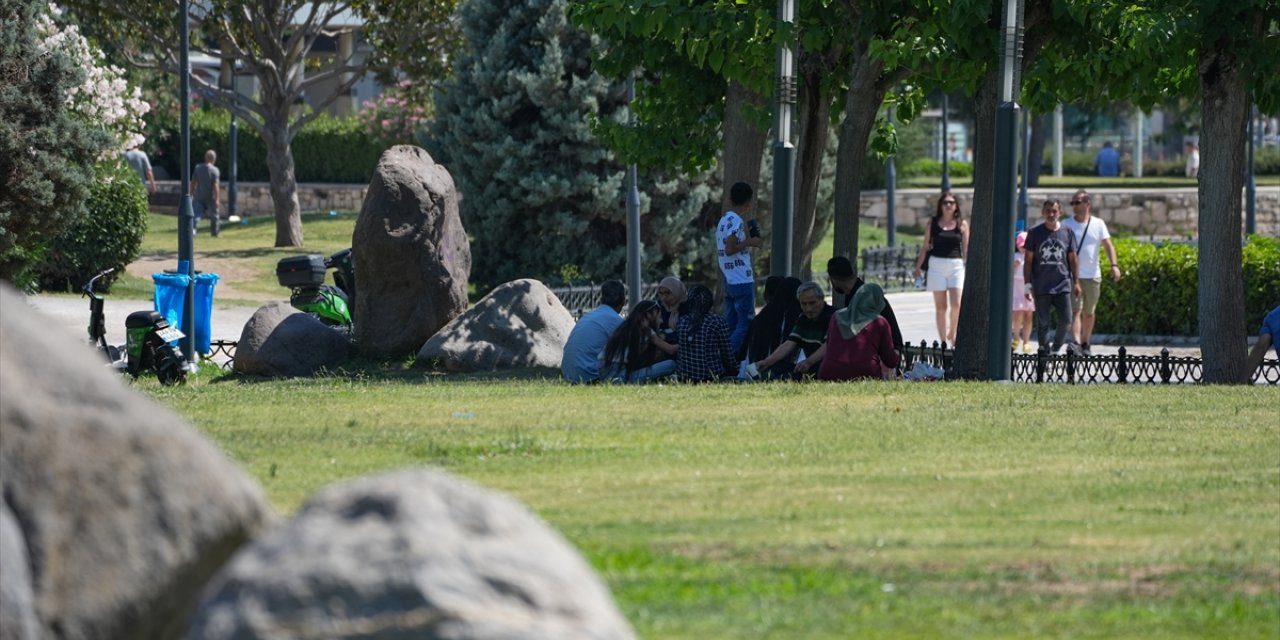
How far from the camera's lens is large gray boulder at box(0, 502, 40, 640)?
4.62 m

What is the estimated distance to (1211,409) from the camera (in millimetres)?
11453

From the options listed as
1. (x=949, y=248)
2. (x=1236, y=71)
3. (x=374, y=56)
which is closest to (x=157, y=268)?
(x=374, y=56)

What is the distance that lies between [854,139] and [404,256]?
437 cm

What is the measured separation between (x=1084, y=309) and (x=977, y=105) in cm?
387

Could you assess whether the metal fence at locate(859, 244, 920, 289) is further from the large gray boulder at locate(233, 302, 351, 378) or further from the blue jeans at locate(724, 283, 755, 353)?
the blue jeans at locate(724, 283, 755, 353)

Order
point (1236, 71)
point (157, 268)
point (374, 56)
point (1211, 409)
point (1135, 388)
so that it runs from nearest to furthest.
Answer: point (1211, 409) → point (1135, 388) → point (1236, 71) → point (157, 268) → point (374, 56)

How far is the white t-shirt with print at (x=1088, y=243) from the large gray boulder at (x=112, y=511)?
14.6m

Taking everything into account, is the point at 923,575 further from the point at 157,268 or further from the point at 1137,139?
the point at 1137,139

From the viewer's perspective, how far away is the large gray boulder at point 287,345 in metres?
17.2

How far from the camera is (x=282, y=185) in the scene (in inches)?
1358

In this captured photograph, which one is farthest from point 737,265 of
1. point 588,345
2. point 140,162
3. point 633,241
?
point 140,162

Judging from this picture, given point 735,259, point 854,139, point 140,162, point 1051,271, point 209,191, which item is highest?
point 140,162

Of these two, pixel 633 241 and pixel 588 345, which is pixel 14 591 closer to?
pixel 588 345

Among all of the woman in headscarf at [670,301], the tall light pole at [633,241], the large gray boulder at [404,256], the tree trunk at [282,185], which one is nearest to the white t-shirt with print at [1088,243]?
the woman in headscarf at [670,301]
